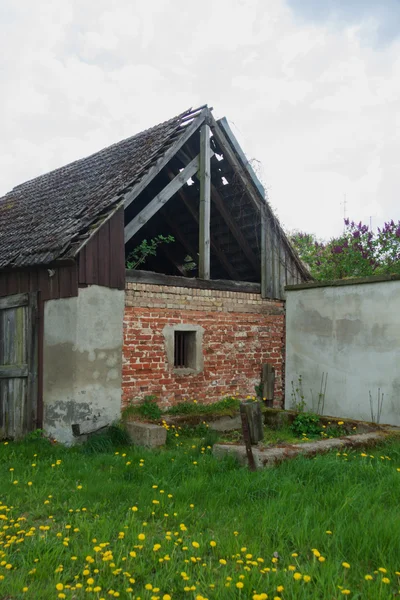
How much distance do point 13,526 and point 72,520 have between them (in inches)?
18.9

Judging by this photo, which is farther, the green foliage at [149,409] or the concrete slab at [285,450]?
the green foliage at [149,409]

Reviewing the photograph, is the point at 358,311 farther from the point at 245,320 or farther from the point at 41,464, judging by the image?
the point at 41,464

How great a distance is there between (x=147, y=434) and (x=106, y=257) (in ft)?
8.71

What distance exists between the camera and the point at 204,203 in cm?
929

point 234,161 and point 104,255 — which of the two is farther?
point 234,161

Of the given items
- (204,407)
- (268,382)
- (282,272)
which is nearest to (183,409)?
(204,407)

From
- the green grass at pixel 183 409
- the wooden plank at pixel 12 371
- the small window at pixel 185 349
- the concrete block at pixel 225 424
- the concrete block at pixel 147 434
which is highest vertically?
the small window at pixel 185 349

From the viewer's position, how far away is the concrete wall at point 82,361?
24.0 ft

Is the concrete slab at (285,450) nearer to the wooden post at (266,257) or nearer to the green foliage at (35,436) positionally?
the green foliage at (35,436)

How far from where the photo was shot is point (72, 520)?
4.31 m

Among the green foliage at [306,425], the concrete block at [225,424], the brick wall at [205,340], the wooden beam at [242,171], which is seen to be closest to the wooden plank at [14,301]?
the brick wall at [205,340]

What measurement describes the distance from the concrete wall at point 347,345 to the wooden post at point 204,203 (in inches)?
83.8

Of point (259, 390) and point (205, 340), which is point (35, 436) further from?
point (259, 390)

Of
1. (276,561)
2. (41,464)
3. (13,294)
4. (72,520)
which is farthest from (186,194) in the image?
(276,561)
